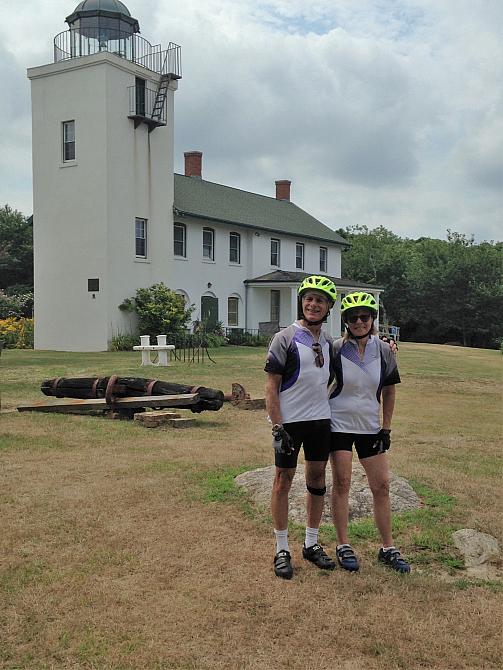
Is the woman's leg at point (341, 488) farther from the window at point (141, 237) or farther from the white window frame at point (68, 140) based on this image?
the white window frame at point (68, 140)

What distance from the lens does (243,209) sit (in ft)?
127

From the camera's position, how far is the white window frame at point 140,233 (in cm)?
3055

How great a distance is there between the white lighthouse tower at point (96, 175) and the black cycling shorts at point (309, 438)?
24.6 metres

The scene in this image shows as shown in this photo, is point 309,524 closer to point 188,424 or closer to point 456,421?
point 188,424

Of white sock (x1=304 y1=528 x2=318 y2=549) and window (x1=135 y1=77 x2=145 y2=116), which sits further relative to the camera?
window (x1=135 y1=77 x2=145 y2=116)

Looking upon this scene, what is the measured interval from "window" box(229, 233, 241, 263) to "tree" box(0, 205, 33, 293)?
13.4 meters

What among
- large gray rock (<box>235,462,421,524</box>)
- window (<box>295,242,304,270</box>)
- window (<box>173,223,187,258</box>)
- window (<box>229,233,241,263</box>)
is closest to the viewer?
large gray rock (<box>235,462,421,524</box>)

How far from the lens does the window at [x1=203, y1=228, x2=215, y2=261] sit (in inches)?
1377

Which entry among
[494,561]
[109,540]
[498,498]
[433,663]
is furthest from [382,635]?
[498,498]

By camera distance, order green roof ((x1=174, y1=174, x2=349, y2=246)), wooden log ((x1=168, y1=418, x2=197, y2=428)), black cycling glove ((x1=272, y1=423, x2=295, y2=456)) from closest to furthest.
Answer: black cycling glove ((x1=272, y1=423, x2=295, y2=456)) < wooden log ((x1=168, y1=418, x2=197, y2=428)) < green roof ((x1=174, y1=174, x2=349, y2=246))

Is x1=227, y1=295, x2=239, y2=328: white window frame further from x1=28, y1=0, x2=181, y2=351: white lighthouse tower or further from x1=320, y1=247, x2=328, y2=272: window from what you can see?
x1=320, y1=247, x2=328, y2=272: window

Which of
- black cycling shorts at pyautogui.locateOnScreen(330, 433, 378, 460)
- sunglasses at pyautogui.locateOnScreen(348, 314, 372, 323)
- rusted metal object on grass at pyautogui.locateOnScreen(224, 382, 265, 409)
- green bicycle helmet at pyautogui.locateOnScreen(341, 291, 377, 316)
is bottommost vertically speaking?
rusted metal object on grass at pyautogui.locateOnScreen(224, 382, 265, 409)

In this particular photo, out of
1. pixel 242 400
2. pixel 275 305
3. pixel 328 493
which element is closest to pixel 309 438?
pixel 328 493

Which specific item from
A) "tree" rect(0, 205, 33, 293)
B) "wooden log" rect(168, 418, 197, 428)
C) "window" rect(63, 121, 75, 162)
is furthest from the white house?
"wooden log" rect(168, 418, 197, 428)
